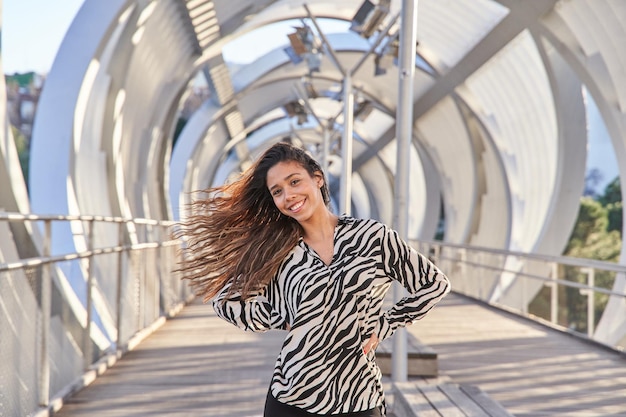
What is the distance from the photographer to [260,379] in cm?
770

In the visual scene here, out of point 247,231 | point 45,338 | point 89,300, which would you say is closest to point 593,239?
point 89,300

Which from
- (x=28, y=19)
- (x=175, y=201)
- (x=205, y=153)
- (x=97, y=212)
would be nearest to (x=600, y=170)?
(x=205, y=153)

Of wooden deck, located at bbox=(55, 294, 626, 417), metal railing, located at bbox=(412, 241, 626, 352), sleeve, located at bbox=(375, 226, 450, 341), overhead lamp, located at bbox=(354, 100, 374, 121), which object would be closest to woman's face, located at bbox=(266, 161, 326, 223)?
sleeve, located at bbox=(375, 226, 450, 341)

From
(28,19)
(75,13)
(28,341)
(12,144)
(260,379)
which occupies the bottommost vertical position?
(260,379)

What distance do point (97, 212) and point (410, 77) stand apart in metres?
6.74

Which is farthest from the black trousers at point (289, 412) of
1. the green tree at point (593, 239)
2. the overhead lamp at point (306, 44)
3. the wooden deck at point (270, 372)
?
the green tree at point (593, 239)

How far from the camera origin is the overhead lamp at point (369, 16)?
42.9 feet

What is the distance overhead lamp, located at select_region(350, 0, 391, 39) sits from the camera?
42.9 feet

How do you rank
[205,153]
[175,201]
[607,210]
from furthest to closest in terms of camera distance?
1. [607,210]
2. [205,153]
3. [175,201]

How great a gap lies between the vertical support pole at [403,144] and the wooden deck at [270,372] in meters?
0.46

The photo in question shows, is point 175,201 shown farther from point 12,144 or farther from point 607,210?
point 607,210

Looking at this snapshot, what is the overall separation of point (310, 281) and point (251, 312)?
301 millimetres

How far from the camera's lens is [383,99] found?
27438mm

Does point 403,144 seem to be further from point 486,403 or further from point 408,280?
point 408,280
